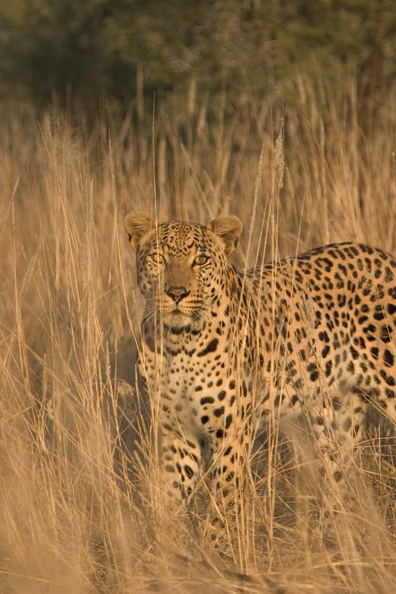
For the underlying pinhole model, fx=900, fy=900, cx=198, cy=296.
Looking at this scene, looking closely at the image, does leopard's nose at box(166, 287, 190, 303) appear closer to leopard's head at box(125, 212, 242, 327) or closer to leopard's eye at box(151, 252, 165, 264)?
leopard's head at box(125, 212, 242, 327)

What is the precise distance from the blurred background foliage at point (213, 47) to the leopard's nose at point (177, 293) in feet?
16.6

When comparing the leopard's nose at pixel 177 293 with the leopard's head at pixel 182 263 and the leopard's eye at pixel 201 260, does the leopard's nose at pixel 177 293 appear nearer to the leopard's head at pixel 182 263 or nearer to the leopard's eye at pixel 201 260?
the leopard's head at pixel 182 263

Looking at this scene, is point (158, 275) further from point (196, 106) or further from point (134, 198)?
point (196, 106)

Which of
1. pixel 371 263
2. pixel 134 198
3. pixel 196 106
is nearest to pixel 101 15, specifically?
pixel 196 106

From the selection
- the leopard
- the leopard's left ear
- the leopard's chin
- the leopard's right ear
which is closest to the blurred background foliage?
the leopard

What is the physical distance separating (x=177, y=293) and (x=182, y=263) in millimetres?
203

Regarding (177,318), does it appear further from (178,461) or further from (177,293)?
(178,461)

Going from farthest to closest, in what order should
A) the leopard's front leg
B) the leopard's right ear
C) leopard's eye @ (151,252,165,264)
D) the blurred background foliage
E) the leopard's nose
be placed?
the blurred background foliage
the leopard's front leg
the leopard's right ear
leopard's eye @ (151,252,165,264)
the leopard's nose

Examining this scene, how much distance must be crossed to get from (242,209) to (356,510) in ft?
10.9

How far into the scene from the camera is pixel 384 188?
20.8 ft

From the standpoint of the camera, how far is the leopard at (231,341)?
399cm

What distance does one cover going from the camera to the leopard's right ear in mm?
4246

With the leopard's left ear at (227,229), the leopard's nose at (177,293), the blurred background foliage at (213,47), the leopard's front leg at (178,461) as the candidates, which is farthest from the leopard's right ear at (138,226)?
the blurred background foliage at (213,47)

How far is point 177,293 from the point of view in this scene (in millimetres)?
3934
